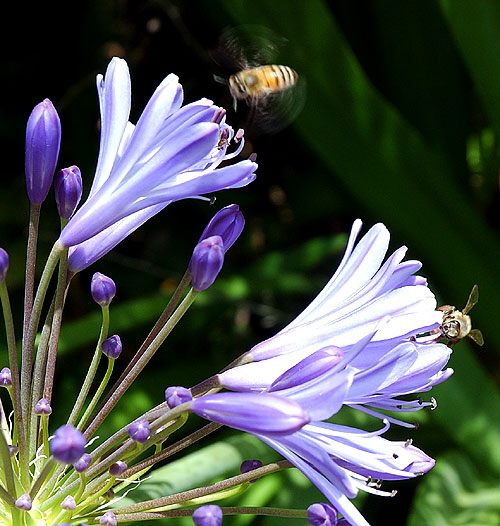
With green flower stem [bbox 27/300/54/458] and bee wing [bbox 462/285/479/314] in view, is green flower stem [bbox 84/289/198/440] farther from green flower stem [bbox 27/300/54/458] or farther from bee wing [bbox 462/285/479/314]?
bee wing [bbox 462/285/479/314]

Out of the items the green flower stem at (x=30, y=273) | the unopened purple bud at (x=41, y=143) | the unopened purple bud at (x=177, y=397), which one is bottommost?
the unopened purple bud at (x=177, y=397)

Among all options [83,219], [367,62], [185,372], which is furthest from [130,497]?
[367,62]

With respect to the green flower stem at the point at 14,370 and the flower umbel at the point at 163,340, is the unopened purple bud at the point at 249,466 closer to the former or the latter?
the flower umbel at the point at 163,340

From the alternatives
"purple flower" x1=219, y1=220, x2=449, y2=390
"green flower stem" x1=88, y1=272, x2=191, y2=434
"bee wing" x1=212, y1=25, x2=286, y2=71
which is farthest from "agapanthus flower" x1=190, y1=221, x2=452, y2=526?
"bee wing" x1=212, y1=25, x2=286, y2=71

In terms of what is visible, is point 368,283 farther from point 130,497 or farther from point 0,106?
point 0,106

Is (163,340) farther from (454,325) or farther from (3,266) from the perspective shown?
(454,325)

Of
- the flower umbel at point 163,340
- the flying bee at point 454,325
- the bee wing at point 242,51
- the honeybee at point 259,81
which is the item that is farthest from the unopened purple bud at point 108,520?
the bee wing at point 242,51
